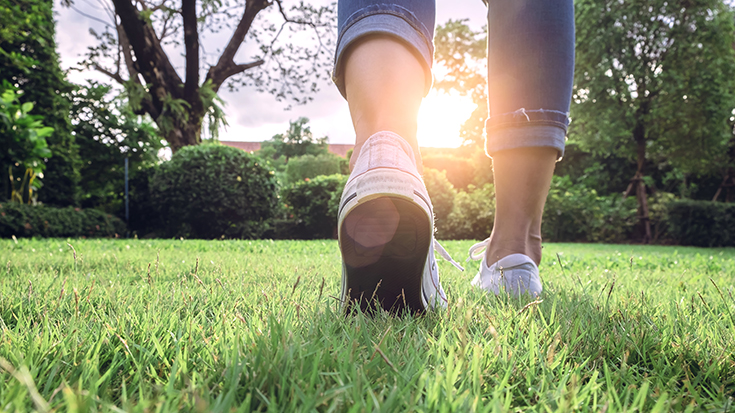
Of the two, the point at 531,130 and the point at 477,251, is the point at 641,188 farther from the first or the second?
the point at 531,130

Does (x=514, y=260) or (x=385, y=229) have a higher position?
(x=385, y=229)

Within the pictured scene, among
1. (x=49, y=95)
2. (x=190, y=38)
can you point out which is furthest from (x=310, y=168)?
A: (x=49, y=95)

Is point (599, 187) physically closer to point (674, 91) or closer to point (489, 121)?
point (674, 91)

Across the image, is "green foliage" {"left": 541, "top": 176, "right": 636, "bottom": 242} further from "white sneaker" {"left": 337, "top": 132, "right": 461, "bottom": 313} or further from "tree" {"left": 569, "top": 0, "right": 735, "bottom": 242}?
"white sneaker" {"left": 337, "top": 132, "right": 461, "bottom": 313}

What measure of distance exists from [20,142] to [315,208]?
590 cm

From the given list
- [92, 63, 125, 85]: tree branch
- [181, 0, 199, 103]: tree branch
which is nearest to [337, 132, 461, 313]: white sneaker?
[181, 0, 199, 103]: tree branch

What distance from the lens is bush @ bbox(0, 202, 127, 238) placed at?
19.5ft

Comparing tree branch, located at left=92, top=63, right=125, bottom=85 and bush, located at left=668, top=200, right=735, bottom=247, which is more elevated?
tree branch, located at left=92, top=63, right=125, bottom=85

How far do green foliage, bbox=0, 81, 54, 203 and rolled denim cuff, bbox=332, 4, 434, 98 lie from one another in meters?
6.77

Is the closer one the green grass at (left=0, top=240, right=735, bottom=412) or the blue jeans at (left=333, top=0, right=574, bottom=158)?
the green grass at (left=0, top=240, right=735, bottom=412)

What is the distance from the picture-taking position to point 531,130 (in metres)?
1.53

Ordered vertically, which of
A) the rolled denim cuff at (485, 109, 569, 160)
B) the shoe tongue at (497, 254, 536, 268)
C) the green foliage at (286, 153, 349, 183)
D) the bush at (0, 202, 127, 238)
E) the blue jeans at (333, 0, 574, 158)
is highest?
the green foliage at (286, 153, 349, 183)

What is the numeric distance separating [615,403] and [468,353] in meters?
0.24

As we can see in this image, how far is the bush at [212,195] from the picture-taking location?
8594 mm
